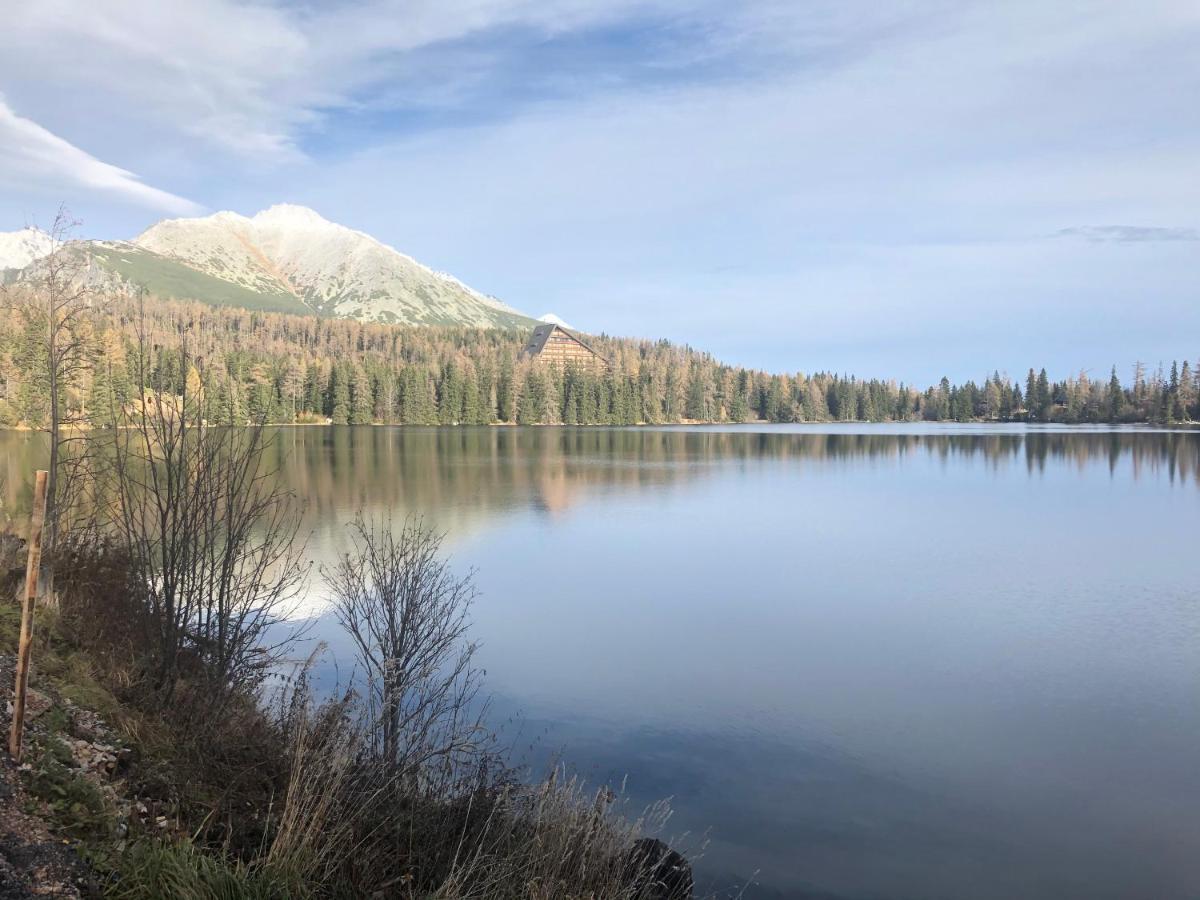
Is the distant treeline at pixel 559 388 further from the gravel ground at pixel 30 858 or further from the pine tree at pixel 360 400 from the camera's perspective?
the gravel ground at pixel 30 858

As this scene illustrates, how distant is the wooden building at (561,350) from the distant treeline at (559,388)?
3.35 metres

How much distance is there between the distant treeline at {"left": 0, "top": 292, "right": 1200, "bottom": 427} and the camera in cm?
11200

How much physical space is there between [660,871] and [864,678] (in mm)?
6923

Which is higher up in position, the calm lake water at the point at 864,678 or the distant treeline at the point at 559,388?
the distant treeline at the point at 559,388

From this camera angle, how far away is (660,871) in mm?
6969

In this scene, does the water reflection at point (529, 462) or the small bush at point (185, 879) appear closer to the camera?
the small bush at point (185, 879)

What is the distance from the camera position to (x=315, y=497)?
32.1 meters

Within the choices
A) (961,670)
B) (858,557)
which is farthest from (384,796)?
(858,557)

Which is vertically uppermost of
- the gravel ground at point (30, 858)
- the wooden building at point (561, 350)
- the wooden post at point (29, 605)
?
the wooden building at point (561, 350)

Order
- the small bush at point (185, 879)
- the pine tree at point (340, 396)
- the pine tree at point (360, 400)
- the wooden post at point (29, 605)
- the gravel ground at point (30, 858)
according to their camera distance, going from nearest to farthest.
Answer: the gravel ground at point (30, 858) → the small bush at point (185, 879) → the wooden post at point (29, 605) → the pine tree at point (340, 396) → the pine tree at point (360, 400)

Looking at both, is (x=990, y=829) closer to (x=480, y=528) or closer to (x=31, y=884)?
(x=31, y=884)

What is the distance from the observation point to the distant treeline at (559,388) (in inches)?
4409

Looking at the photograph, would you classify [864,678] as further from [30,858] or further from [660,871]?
[30,858]

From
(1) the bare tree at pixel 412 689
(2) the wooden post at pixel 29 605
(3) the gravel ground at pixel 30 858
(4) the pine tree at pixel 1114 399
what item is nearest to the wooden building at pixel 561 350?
(4) the pine tree at pixel 1114 399
